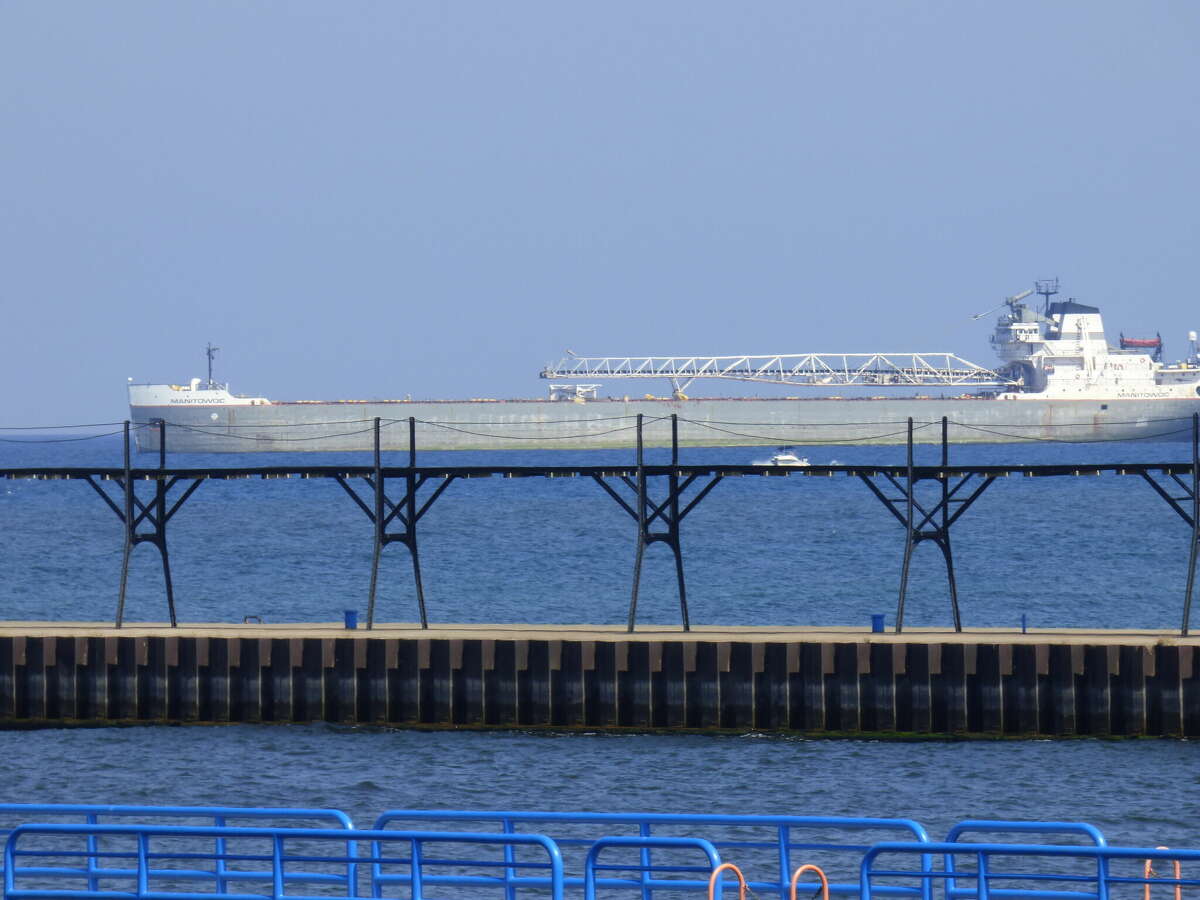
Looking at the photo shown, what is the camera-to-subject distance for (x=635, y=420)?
6014 inches

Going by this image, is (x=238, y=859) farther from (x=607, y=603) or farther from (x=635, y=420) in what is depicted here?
(x=635, y=420)

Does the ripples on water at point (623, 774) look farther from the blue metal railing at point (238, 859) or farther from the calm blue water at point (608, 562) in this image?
the calm blue water at point (608, 562)

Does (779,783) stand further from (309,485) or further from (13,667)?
(309,485)

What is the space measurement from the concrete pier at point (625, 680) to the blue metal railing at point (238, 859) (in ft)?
25.8

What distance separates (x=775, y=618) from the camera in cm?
4922

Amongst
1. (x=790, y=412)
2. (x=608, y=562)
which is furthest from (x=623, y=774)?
(x=790, y=412)

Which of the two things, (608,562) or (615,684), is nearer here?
(615,684)

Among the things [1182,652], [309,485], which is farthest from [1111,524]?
[309,485]

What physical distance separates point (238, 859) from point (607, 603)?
3832 cm

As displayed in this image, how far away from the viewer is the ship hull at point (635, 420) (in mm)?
148375

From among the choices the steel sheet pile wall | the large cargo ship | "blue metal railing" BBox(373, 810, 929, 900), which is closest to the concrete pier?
the steel sheet pile wall

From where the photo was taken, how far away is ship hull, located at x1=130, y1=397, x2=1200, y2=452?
5842 inches

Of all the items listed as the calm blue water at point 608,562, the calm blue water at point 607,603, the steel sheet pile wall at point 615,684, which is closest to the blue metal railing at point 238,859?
the calm blue water at point 607,603

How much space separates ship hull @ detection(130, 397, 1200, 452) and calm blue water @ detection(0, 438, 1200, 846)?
590 inches
